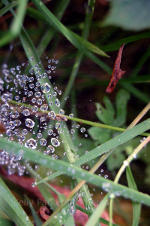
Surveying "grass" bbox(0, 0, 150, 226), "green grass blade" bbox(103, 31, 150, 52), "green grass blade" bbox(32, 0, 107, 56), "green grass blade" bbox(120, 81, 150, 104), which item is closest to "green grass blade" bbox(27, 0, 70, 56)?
"grass" bbox(0, 0, 150, 226)

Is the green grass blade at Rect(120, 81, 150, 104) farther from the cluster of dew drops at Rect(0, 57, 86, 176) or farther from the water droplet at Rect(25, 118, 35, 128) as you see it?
the water droplet at Rect(25, 118, 35, 128)

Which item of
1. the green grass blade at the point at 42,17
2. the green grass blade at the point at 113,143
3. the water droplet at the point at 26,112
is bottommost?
the green grass blade at the point at 113,143

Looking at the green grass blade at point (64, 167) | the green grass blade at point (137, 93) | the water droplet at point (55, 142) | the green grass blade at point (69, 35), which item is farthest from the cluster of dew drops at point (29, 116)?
the green grass blade at point (137, 93)

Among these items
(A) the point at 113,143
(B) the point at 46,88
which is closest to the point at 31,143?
(B) the point at 46,88

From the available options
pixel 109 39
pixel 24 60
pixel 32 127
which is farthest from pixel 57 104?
pixel 109 39

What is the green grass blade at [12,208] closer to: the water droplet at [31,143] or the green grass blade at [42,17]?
the water droplet at [31,143]

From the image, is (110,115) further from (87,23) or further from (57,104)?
(87,23)

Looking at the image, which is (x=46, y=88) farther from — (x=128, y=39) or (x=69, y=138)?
(x=128, y=39)
